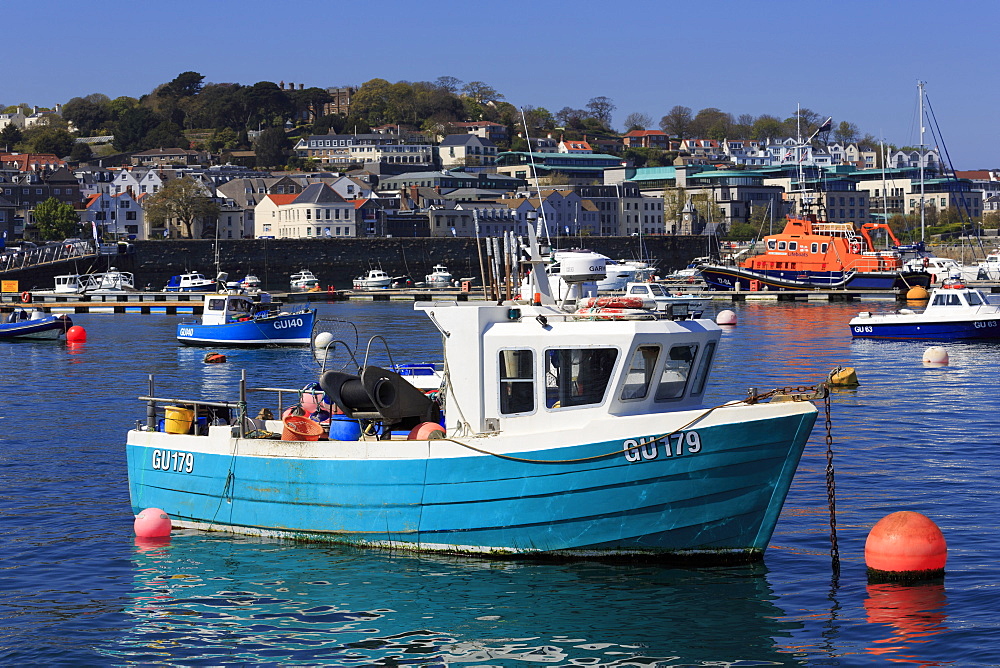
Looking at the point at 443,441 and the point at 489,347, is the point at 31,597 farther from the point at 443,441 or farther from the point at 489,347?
the point at 489,347

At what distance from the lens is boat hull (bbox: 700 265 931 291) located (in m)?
85.9

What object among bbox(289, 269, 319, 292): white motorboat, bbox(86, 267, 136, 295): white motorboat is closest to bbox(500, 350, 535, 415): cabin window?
bbox(86, 267, 136, 295): white motorboat

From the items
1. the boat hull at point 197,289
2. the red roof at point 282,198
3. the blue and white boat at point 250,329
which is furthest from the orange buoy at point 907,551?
the red roof at point 282,198

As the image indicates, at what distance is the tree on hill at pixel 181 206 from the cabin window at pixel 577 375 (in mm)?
137277

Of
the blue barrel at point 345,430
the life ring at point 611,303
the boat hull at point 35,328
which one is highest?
the life ring at point 611,303

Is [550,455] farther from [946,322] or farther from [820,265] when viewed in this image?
[820,265]

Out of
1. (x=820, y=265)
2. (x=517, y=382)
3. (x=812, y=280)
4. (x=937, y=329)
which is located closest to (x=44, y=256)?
(x=812, y=280)

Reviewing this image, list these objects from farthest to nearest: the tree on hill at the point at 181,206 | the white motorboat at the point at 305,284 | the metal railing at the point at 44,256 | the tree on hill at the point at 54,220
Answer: the tree on hill at the point at 181,206
the tree on hill at the point at 54,220
the white motorboat at the point at 305,284
the metal railing at the point at 44,256

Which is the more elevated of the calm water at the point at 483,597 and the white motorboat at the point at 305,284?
the white motorboat at the point at 305,284

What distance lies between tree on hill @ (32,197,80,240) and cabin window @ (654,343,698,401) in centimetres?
13868

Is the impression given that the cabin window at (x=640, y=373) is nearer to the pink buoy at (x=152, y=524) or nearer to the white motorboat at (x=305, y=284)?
the pink buoy at (x=152, y=524)

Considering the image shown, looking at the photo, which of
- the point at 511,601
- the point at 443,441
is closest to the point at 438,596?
the point at 511,601

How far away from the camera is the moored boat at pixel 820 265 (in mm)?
86562

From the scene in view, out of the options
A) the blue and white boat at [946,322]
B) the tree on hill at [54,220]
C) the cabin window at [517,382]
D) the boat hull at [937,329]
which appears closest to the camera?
the cabin window at [517,382]
